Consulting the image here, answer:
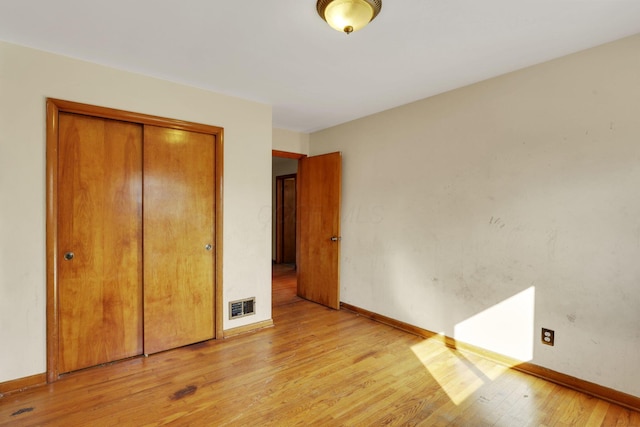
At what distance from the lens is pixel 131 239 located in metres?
2.63

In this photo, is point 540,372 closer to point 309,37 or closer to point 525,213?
point 525,213

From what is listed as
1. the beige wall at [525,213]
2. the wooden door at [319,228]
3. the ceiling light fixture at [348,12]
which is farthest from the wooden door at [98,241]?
the beige wall at [525,213]

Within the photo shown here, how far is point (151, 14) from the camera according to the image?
179 cm

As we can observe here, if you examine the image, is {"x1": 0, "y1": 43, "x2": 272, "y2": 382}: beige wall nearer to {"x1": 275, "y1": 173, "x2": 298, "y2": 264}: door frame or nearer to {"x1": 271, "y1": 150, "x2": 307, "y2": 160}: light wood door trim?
{"x1": 271, "y1": 150, "x2": 307, "y2": 160}: light wood door trim

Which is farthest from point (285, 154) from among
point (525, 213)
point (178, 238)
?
point (525, 213)

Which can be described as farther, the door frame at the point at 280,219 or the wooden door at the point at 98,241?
the door frame at the point at 280,219

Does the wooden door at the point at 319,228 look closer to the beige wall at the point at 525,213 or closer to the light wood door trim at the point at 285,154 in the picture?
the light wood door trim at the point at 285,154

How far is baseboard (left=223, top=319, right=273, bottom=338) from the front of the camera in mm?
3087

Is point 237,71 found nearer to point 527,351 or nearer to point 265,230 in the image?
point 265,230

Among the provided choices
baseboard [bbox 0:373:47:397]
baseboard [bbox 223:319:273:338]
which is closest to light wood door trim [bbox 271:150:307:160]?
baseboard [bbox 223:319:273:338]

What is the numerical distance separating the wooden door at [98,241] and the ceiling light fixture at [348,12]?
1.89 meters

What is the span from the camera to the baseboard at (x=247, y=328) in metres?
3.09

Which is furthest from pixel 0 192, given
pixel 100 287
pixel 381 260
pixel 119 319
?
pixel 381 260

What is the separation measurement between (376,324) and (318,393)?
146cm
